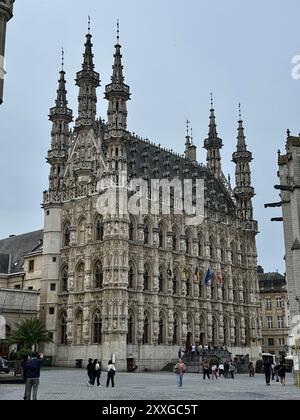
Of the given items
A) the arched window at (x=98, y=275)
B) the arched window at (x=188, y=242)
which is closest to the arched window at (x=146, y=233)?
the arched window at (x=98, y=275)

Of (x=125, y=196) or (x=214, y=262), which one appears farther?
(x=214, y=262)

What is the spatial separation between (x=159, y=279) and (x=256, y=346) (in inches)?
777

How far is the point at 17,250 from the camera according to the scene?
70.5m

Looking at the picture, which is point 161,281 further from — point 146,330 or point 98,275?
point 98,275

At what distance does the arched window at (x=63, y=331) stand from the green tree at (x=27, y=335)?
17.1 feet

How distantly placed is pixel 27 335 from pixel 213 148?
40858mm

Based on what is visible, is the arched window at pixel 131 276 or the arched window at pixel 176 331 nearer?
the arched window at pixel 131 276

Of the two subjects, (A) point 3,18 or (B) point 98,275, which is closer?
(A) point 3,18

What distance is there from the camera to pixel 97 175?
58.6 m

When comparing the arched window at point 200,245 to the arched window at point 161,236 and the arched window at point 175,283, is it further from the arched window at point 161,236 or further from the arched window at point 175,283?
the arched window at point 161,236

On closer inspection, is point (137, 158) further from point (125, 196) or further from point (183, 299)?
point (183, 299)

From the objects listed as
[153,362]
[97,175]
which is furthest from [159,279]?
[97,175]

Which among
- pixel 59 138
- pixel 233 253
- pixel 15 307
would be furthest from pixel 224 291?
pixel 59 138

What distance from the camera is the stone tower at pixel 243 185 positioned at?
7531 cm
